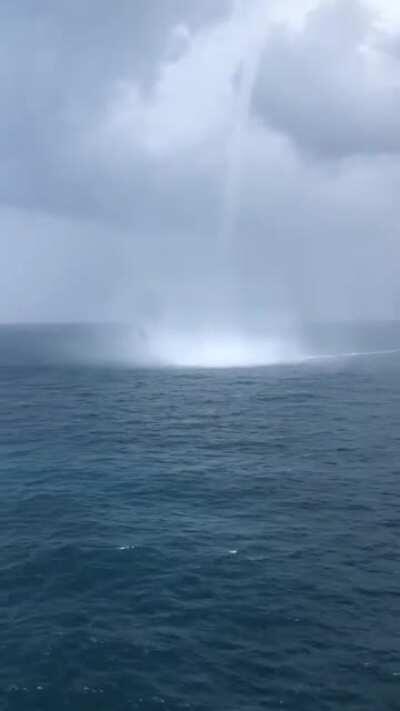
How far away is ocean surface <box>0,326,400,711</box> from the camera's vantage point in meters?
28.2

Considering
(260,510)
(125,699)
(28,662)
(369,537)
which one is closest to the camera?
(125,699)

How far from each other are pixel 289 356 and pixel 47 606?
155256 mm

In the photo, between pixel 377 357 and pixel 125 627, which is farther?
pixel 377 357

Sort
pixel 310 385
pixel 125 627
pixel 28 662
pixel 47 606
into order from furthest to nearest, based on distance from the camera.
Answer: pixel 310 385, pixel 47 606, pixel 125 627, pixel 28 662

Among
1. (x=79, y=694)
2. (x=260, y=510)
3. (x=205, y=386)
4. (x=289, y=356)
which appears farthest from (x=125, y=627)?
(x=289, y=356)

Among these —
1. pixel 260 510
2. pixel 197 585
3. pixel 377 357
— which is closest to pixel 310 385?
pixel 377 357

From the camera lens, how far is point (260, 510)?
167ft

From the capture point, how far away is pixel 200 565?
40875mm

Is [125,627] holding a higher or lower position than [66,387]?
lower

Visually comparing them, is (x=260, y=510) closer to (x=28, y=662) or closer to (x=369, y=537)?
(x=369, y=537)

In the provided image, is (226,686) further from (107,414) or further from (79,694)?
(107,414)

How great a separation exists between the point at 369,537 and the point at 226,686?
836 inches

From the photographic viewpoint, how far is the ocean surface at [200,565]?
92.6 ft

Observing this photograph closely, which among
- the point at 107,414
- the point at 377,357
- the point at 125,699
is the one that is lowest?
the point at 125,699
